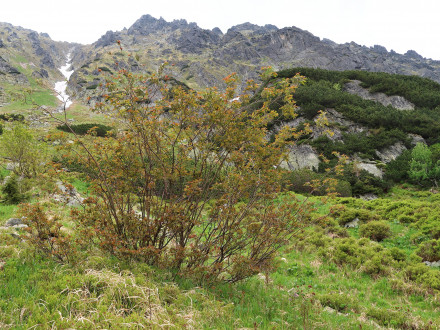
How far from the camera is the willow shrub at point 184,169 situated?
15.3 feet

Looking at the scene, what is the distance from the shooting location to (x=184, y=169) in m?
5.09

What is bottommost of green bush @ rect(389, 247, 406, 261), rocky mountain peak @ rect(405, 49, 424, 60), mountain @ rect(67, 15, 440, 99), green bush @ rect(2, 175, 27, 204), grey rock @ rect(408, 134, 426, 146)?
green bush @ rect(2, 175, 27, 204)

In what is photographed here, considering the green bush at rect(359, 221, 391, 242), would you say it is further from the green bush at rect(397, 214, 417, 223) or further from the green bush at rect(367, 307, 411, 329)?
the green bush at rect(367, 307, 411, 329)

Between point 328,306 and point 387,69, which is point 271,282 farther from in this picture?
point 387,69

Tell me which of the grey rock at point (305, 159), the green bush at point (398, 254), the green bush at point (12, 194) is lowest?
the green bush at point (12, 194)

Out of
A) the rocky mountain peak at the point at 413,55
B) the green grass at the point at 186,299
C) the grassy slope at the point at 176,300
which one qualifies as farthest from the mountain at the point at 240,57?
the grassy slope at the point at 176,300

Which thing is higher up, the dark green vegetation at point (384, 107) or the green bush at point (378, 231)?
the dark green vegetation at point (384, 107)

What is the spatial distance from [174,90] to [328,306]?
5.61 metres

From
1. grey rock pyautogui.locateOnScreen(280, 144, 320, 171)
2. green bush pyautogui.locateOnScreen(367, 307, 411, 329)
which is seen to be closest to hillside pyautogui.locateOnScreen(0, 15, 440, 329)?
green bush pyautogui.locateOnScreen(367, 307, 411, 329)

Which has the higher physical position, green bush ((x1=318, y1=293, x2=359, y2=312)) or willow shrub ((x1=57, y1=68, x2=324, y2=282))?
willow shrub ((x1=57, y1=68, x2=324, y2=282))

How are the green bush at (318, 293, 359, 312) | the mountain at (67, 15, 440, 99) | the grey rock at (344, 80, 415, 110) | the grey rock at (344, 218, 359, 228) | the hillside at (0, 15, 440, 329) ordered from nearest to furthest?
1. the hillside at (0, 15, 440, 329)
2. the green bush at (318, 293, 359, 312)
3. the grey rock at (344, 218, 359, 228)
4. the grey rock at (344, 80, 415, 110)
5. the mountain at (67, 15, 440, 99)

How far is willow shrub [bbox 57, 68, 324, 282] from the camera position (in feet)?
15.3

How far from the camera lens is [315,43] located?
110312 millimetres

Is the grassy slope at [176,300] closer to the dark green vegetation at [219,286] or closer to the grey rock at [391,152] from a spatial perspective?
the dark green vegetation at [219,286]
